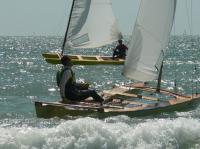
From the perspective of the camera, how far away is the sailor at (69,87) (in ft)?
57.4

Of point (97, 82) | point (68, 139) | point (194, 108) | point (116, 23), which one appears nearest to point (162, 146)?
point (68, 139)

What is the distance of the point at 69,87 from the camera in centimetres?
1777

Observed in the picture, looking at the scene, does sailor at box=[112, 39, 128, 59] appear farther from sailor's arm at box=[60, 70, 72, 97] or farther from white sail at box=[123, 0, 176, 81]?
sailor's arm at box=[60, 70, 72, 97]

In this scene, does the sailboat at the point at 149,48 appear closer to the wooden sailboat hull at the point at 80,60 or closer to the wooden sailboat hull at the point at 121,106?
the wooden sailboat hull at the point at 121,106

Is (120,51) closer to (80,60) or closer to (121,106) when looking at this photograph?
(80,60)

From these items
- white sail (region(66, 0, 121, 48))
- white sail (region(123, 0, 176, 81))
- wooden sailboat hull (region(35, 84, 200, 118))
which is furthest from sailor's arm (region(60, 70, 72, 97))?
white sail (region(66, 0, 121, 48))

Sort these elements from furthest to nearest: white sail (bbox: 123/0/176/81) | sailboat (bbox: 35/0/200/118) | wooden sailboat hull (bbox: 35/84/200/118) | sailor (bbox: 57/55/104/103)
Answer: white sail (bbox: 123/0/176/81) → sailboat (bbox: 35/0/200/118) → sailor (bbox: 57/55/104/103) → wooden sailboat hull (bbox: 35/84/200/118)

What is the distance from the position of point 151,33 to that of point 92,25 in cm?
465

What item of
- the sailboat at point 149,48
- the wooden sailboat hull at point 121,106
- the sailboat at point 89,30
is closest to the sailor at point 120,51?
the sailboat at point 89,30

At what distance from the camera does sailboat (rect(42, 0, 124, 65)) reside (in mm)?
22656

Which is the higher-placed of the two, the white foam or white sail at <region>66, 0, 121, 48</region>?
white sail at <region>66, 0, 121, 48</region>

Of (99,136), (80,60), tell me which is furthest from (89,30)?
(99,136)

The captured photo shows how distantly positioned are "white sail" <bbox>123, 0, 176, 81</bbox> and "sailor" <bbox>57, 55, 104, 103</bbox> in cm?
227

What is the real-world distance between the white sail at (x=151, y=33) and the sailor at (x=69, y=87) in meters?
2.27
